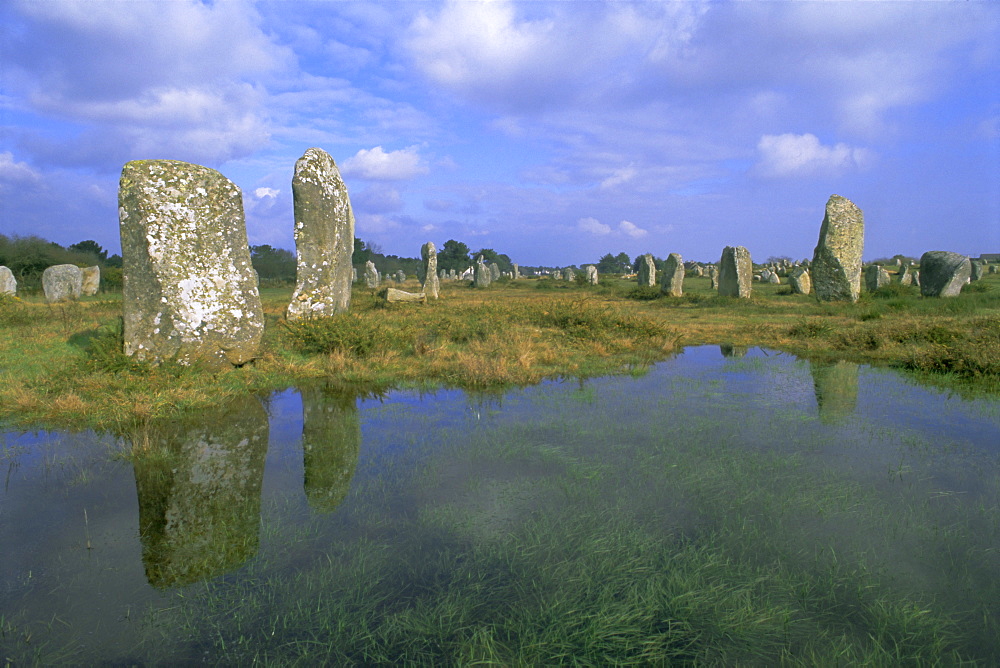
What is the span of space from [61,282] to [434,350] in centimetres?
2069

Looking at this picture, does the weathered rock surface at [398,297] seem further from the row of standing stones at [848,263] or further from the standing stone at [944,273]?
the standing stone at [944,273]

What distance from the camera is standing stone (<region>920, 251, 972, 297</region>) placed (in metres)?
17.9

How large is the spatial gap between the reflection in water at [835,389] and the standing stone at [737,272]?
12.3 metres

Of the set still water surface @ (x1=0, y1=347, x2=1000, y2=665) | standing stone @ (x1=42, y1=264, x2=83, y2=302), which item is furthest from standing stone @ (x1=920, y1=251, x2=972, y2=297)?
standing stone @ (x1=42, y1=264, x2=83, y2=302)

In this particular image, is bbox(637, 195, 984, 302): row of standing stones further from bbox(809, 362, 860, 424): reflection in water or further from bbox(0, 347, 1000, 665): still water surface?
bbox(0, 347, 1000, 665): still water surface

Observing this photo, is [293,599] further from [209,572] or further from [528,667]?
[528,667]

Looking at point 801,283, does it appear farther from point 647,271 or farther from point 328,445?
point 328,445

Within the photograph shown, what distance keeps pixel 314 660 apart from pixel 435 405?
13.5ft

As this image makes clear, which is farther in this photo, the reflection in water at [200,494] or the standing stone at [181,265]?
the standing stone at [181,265]

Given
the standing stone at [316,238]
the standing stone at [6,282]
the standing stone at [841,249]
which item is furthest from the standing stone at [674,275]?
the standing stone at [6,282]

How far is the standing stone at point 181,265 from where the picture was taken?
7430mm

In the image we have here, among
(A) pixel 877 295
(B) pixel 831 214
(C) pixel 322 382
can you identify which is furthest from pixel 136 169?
(A) pixel 877 295

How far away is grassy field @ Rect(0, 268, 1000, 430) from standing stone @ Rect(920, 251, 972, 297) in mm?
3278

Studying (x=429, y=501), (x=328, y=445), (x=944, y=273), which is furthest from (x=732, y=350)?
(x=944, y=273)
